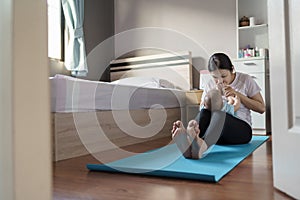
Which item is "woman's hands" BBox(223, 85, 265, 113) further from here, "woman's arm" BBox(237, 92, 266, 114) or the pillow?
the pillow

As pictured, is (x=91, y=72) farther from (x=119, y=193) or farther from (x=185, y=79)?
(x=119, y=193)

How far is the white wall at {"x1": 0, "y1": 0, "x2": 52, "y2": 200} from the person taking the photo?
1.83 feet

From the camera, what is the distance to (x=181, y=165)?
57.3 inches

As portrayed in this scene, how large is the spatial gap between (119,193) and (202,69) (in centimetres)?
290

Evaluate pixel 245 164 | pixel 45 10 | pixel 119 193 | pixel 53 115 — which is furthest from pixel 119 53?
pixel 45 10

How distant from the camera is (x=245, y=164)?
1.52 metres

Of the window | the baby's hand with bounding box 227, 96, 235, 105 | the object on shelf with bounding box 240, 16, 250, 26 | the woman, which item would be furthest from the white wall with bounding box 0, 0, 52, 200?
the object on shelf with bounding box 240, 16, 250, 26

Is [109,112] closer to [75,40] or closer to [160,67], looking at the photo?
[75,40]

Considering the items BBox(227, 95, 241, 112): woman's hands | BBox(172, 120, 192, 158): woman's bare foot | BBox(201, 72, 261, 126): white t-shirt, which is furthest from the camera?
BBox(201, 72, 261, 126): white t-shirt

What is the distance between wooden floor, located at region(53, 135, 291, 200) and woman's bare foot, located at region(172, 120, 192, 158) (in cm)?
29

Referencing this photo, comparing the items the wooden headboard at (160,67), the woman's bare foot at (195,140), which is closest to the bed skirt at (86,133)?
A: the woman's bare foot at (195,140)

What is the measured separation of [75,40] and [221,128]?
7.45ft

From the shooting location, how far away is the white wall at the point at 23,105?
1.83ft

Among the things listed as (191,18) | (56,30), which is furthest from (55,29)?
(191,18)
